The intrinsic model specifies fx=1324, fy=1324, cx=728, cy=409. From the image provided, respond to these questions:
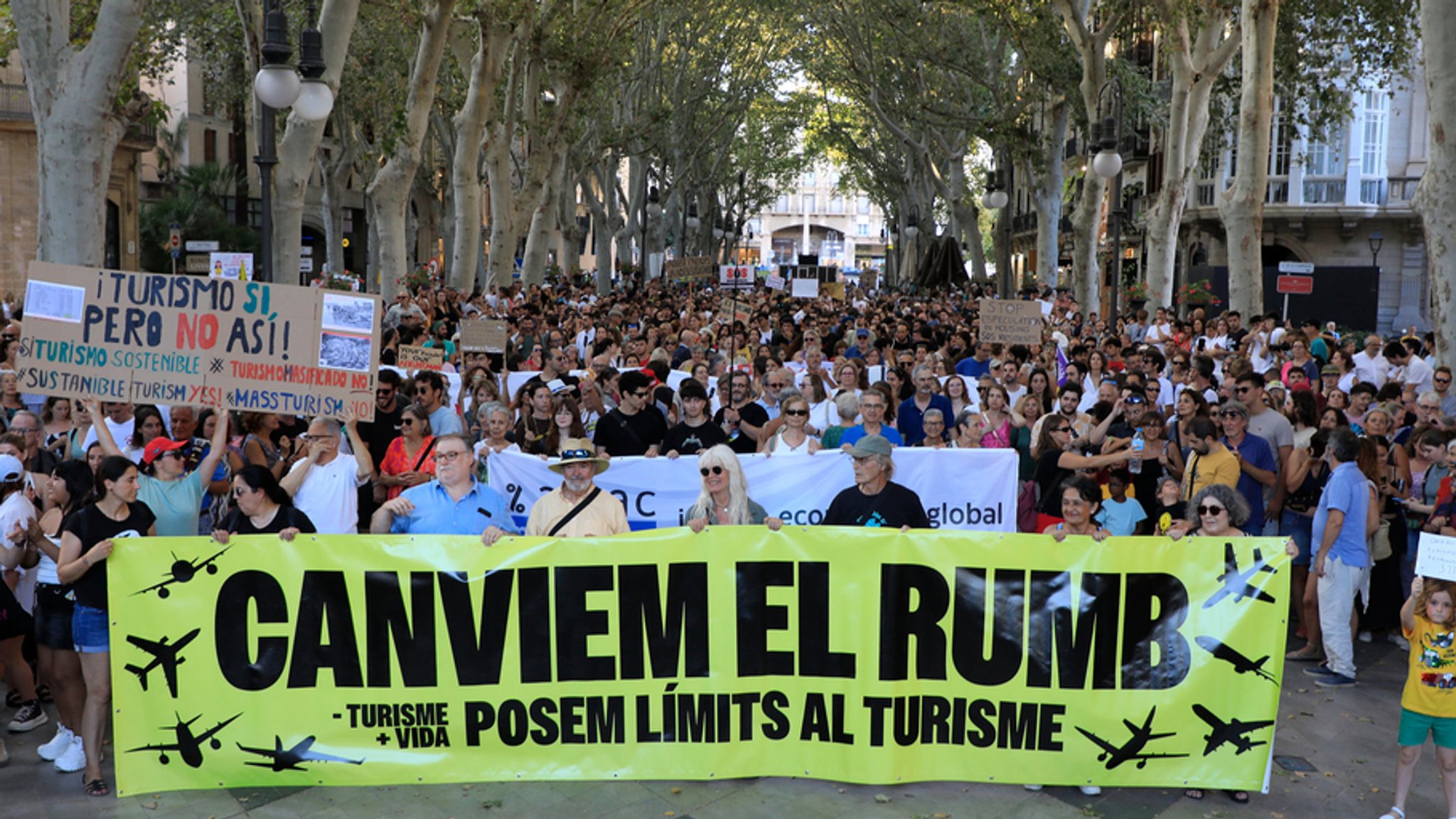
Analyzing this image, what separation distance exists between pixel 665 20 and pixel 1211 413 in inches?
1227

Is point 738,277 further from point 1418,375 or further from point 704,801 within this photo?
point 704,801

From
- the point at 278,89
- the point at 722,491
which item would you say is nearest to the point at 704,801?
the point at 722,491

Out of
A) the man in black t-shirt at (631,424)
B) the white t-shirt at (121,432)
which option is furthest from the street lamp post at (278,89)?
the man in black t-shirt at (631,424)

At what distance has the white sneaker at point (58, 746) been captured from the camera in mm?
6406

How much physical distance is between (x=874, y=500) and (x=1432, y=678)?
260cm

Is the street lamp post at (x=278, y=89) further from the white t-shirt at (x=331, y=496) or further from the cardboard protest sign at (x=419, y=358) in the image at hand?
the white t-shirt at (x=331, y=496)

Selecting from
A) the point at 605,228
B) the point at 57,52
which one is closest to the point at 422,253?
the point at 605,228

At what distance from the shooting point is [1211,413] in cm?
996

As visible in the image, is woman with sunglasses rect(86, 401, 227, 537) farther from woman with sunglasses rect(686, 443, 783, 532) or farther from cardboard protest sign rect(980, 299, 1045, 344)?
cardboard protest sign rect(980, 299, 1045, 344)

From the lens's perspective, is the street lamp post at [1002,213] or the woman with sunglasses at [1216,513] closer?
the woman with sunglasses at [1216,513]

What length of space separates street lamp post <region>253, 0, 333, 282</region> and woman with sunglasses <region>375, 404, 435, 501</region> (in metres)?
4.73

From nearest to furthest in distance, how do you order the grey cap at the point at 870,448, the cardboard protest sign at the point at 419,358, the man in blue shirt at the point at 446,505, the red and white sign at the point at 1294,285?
the man in blue shirt at the point at 446,505 → the grey cap at the point at 870,448 → the cardboard protest sign at the point at 419,358 → the red and white sign at the point at 1294,285

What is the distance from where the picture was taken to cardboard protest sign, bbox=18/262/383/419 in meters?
7.09

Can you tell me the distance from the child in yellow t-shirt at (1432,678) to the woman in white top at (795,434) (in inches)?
153
